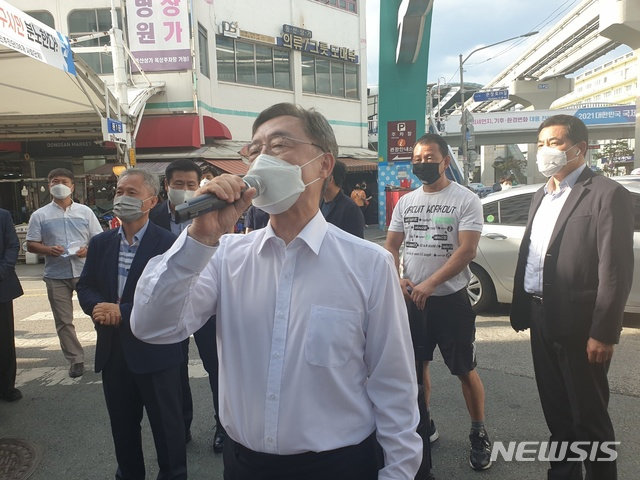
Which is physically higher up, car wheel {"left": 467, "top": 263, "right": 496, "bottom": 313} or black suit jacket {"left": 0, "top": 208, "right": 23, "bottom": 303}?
black suit jacket {"left": 0, "top": 208, "right": 23, "bottom": 303}

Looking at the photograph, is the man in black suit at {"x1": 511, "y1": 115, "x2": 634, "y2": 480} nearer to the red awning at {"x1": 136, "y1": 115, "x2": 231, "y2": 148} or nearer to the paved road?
the paved road

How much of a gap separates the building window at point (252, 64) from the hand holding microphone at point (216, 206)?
1778 centimetres

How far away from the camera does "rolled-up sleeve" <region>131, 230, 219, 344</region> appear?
4.20 ft

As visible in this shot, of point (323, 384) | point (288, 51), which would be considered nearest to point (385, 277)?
point (323, 384)

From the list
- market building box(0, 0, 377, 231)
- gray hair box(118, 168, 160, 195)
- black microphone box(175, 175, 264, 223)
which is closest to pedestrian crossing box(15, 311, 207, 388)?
gray hair box(118, 168, 160, 195)

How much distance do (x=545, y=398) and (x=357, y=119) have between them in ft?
67.4

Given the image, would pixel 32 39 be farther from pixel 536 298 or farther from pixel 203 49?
pixel 203 49

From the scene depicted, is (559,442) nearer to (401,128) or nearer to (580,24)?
(401,128)

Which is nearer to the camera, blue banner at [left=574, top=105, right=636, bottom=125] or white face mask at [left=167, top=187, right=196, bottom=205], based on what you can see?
white face mask at [left=167, top=187, right=196, bottom=205]

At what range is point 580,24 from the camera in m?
33.7

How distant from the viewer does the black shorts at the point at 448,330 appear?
9.87 feet

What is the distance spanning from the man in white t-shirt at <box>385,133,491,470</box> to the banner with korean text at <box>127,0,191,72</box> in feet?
46.4

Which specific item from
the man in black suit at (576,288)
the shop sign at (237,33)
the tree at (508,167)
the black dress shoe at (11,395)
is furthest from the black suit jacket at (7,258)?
the tree at (508,167)

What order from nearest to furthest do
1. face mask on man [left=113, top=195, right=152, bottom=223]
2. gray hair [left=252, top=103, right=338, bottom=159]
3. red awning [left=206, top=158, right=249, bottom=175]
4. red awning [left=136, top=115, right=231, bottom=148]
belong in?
1. gray hair [left=252, top=103, right=338, bottom=159]
2. face mask on man [left=113, top=195, right=152, bottom=223]
3. red awning [left=206, top=158, right=249, bottom=175]
4. red awning [left=136, top=115, right=231, bottom=148]
